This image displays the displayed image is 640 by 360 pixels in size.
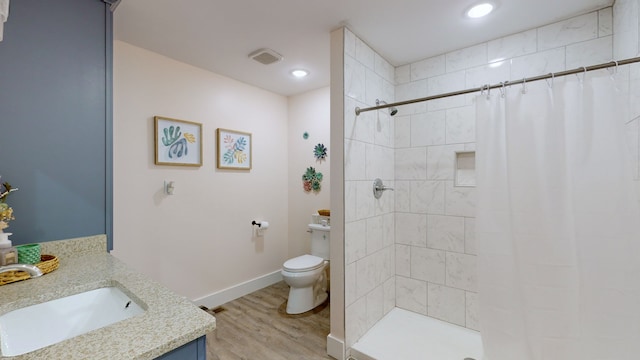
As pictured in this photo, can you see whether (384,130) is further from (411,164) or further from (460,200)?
(460,200)

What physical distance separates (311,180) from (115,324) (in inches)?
101

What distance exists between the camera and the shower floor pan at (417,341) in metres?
1.90

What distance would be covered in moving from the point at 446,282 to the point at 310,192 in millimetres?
1704

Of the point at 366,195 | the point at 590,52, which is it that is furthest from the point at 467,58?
the point at 366,195

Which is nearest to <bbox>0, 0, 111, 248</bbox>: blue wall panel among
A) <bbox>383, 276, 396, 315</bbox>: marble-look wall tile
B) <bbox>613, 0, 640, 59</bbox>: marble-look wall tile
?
<bbox>383, 276, 396, 315</bbox>: marble-look wall tile

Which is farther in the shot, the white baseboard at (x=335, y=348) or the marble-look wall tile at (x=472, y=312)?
the marble-look wall tile at (x=472, y=312)

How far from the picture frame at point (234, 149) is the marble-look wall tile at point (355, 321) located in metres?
1.80

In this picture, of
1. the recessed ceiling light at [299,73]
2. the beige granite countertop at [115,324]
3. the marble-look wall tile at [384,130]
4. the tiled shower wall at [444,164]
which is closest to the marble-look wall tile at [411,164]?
the tiled shower wall at [444,164]

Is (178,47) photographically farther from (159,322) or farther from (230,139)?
A: (159,322)

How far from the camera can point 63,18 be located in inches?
58.1

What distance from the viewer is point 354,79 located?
2.05 meters

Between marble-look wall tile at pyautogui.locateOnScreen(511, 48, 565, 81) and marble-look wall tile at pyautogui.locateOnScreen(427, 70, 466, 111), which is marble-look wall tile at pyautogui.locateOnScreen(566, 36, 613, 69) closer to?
marble-look wall tile at pyautogui.locateOnScreen(511, 48, 565, 81)

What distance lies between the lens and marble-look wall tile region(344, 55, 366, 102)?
1.97m

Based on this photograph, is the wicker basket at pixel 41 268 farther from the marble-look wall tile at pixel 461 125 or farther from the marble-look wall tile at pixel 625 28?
the marble-look wall tile at pixel 625 28
